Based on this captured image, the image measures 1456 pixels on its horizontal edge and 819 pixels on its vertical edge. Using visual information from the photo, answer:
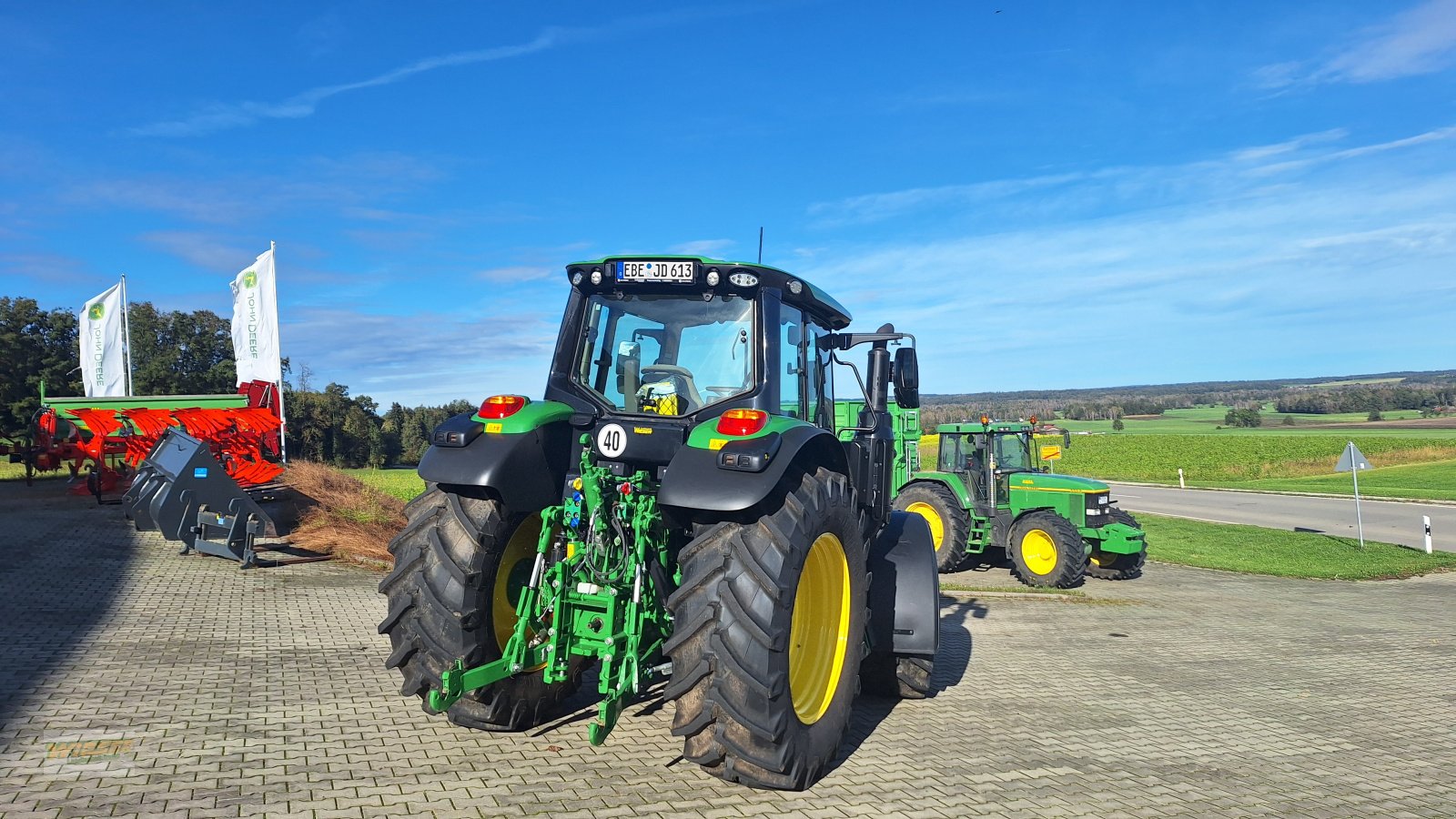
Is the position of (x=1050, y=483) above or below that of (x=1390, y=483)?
above

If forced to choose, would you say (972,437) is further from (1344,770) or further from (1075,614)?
(1344,770)

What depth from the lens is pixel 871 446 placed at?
6242mm

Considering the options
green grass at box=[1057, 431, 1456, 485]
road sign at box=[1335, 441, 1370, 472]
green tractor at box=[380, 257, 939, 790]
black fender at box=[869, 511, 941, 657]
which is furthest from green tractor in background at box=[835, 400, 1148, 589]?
green grass at box=[1057, 431, 1456, 485]

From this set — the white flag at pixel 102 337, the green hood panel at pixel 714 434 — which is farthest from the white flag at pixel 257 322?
the green hood panel at pixel 714 434

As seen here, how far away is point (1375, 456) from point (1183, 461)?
10.0m

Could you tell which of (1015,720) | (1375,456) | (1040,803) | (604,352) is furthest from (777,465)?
(1375,456)

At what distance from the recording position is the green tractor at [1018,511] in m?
13.3

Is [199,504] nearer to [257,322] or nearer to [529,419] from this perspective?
[529,419]

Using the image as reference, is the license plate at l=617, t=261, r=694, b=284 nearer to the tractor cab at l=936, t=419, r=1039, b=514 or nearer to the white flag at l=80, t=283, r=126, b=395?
the tractor cab at l=936, t=419, r=1039, b=514

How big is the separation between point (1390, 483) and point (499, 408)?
144ft

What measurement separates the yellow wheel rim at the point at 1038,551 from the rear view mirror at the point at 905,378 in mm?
8227

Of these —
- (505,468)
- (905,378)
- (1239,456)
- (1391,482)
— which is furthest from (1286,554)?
(1239,456)

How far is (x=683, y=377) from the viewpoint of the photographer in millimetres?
5246

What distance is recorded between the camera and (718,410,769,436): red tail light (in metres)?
4.27
